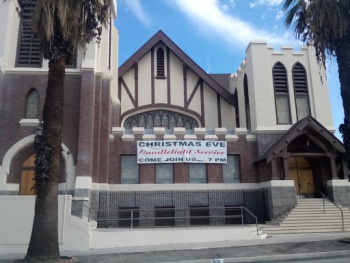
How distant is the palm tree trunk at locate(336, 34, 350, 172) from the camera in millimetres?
13906

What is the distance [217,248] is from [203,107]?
14263mm

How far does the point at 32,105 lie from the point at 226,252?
13.7m

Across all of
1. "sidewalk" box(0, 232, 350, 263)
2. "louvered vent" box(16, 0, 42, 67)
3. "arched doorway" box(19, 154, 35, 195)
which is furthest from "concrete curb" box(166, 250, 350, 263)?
"louvered vent" box(16, 0, 42, 67)

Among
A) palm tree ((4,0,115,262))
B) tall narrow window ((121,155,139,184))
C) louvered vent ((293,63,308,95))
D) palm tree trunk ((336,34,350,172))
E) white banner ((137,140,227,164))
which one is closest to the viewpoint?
palm tree ((4,0,115,262))

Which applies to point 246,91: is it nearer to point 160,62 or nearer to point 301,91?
point 301,91

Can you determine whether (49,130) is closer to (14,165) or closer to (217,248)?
(217,248)

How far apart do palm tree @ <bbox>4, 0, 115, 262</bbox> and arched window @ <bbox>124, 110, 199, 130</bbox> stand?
514 inches

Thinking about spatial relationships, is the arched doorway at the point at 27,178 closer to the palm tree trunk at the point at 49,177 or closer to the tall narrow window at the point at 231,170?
the palm tree trunk at the point at 49,177

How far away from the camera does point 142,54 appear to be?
1015 inches

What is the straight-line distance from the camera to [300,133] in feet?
68.4

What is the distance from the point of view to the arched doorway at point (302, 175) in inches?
875

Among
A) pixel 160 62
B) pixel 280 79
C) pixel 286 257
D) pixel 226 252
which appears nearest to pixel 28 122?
pixel 160 62

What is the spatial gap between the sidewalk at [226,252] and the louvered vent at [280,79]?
437 inches

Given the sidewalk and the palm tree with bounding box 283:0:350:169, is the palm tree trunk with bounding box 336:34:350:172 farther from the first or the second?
the sidewalk
